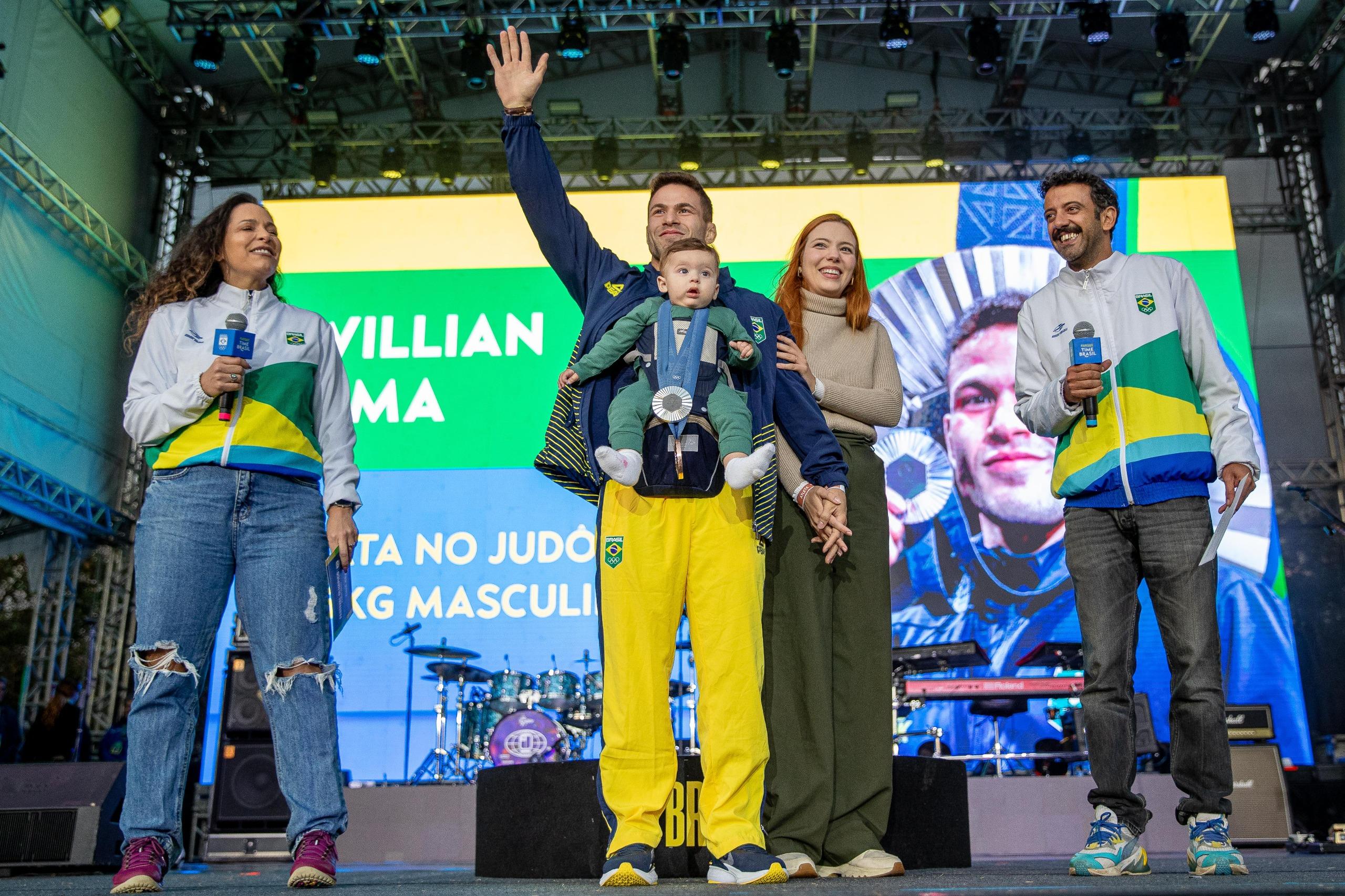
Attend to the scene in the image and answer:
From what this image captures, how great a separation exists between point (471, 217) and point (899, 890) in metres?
6.31

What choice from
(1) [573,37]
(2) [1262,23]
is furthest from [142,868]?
(2) [1262,23]

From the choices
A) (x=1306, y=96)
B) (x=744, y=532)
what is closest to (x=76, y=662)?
(x=744, y=532)

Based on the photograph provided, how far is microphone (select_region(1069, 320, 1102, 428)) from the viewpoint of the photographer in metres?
2.20

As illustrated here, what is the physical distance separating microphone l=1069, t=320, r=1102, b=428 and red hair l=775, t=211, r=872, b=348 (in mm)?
447

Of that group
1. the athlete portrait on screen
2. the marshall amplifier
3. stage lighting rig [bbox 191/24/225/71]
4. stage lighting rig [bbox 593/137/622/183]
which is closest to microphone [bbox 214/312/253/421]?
the marshall amplifier

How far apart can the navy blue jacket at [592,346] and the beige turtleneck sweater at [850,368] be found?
149mm

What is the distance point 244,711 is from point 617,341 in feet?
11.5

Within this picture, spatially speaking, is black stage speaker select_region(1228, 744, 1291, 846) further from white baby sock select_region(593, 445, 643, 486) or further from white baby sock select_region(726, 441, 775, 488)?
white baby sock select_region(593, 445, 643, 486)

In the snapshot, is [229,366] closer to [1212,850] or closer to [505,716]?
[1212,850]

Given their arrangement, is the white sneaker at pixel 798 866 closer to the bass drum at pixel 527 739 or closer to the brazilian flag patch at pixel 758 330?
the brazilian flag patch at pixel 758 330

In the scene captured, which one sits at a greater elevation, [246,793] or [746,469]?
[746,469]

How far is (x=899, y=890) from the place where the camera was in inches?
56.6

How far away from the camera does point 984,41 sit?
7.31 metres

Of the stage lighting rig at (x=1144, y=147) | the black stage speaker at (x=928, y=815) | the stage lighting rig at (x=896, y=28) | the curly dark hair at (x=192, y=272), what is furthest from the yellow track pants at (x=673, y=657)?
the stage lighting rig at (x=1144, y=147)
